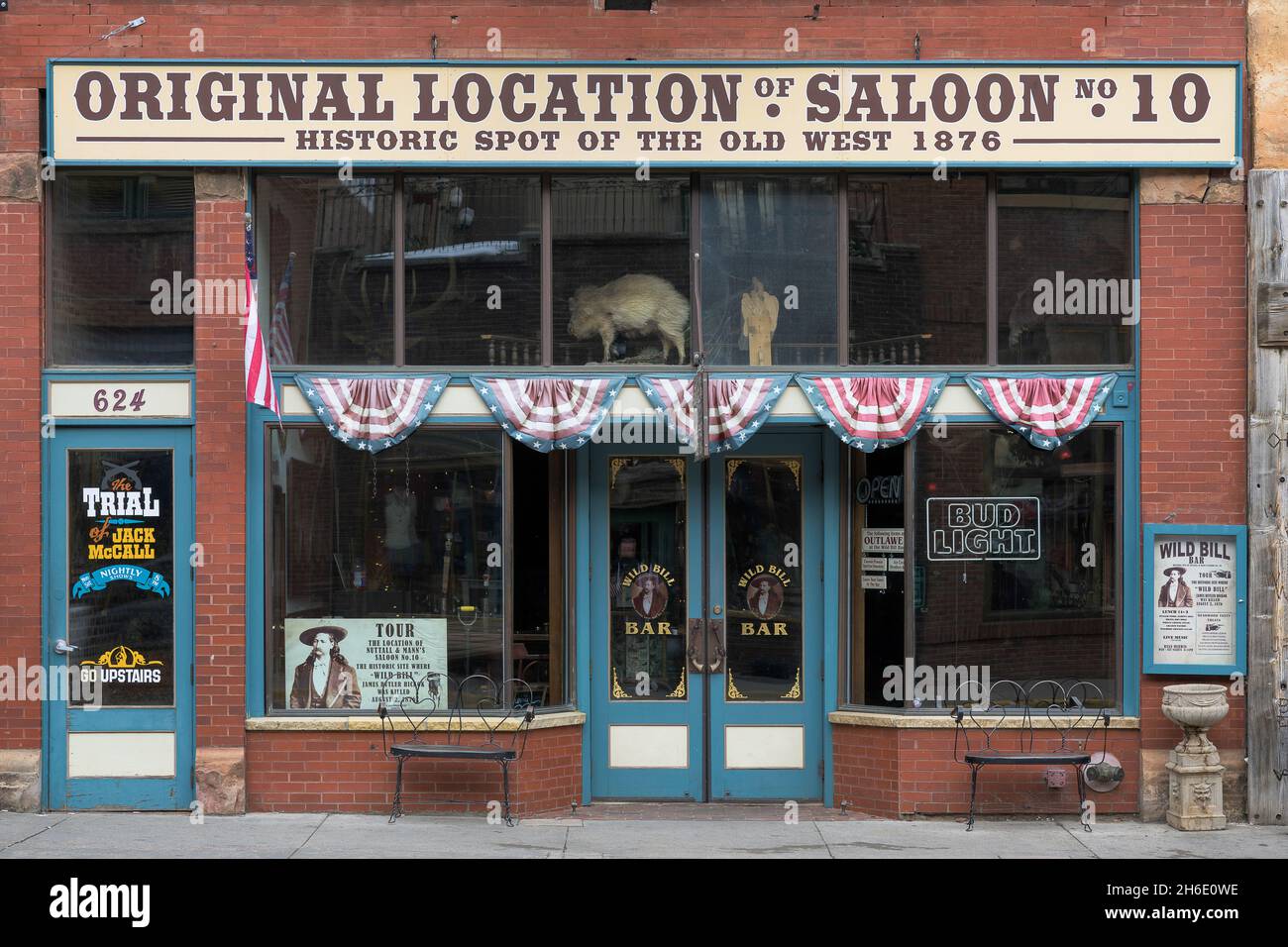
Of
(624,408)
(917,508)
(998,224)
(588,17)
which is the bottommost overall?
(917,508)

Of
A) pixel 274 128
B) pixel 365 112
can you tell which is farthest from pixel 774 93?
pixel 274 128

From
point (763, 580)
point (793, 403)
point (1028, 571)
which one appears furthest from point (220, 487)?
point (1028, 571)

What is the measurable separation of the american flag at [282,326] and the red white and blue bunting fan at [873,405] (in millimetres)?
3910

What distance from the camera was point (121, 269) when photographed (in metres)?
11.3

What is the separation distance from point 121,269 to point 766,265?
493 centimetres

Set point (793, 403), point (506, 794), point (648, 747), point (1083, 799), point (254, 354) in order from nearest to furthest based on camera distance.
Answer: point (254, 354) < point (506, 794) < point (1083, 799) < point (793, 403) < point (648, 747)

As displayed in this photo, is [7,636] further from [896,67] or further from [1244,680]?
[1244,680]

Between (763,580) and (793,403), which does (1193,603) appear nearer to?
(763,580)

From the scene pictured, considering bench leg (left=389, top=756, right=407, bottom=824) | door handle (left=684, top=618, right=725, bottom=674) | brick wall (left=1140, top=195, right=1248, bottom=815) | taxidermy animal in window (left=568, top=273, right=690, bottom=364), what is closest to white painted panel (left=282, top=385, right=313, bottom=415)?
taxidermy animal in window (left=568, top=273, right=690, bottom=364)

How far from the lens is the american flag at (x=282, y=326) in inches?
443

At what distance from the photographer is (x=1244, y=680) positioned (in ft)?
36.3

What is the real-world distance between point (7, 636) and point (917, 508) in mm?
6893

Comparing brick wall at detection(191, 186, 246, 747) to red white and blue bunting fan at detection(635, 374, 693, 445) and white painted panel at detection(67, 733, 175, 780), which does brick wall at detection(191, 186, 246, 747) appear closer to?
white painted panel at detection(67, 733, 175, 780)

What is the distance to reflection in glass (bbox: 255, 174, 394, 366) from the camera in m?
11.3
